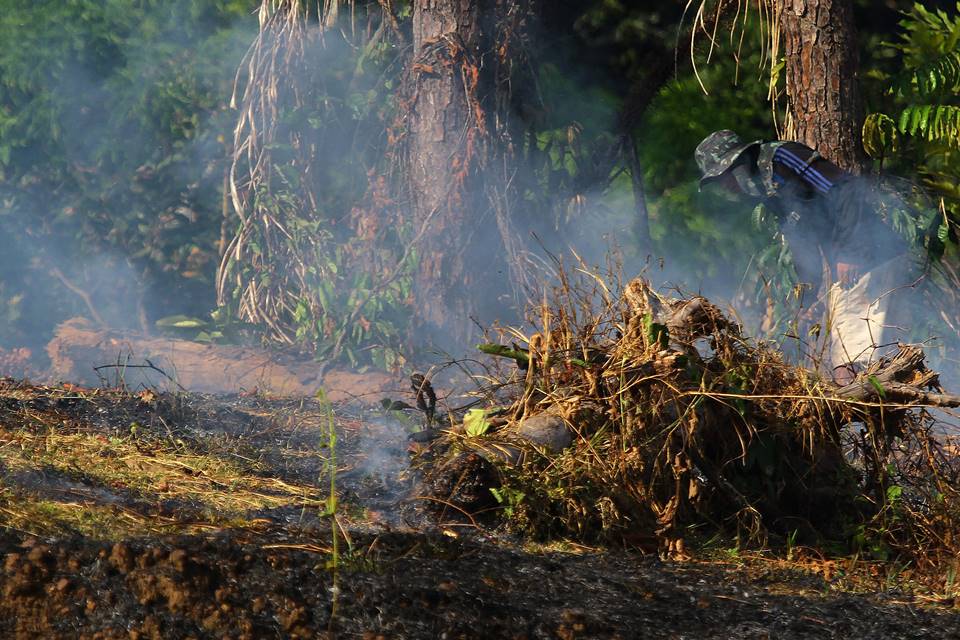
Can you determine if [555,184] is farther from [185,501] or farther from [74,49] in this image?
[185,501]

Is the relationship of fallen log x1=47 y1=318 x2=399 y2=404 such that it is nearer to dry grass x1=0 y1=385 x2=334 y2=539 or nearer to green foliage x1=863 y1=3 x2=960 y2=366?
dry grass x1=0 y1=385 x2=334 y2=539

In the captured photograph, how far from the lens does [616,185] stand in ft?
27.6

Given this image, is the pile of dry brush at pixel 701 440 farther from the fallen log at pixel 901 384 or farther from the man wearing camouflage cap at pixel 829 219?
the man wearing camouflage cap at pixel 829 219

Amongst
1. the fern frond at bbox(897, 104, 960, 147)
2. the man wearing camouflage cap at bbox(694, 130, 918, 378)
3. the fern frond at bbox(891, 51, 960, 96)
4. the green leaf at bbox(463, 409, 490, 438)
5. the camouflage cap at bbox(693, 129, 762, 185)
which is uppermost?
the fern frond at bbox(891, 51, 960, 96)

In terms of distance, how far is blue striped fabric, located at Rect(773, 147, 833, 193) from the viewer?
20.4ft

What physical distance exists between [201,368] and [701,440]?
458 cm

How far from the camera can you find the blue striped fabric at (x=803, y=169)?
6.23 metres

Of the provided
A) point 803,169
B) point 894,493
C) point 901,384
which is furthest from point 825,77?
point 894,493

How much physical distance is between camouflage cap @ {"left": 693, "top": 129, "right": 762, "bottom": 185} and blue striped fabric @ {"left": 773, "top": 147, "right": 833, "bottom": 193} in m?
0.18

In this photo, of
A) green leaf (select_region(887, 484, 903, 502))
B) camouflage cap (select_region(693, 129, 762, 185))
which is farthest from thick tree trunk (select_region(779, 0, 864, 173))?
green leaf (select_region(887, 484, 903, 502))

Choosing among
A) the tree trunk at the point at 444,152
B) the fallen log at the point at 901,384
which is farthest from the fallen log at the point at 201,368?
the fallen log at the point at 901,384

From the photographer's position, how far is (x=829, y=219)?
645 cm

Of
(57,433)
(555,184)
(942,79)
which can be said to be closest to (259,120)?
(555,184)

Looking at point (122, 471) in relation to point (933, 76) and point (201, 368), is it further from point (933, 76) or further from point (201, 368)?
point (933, 76)
